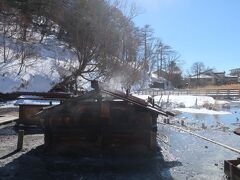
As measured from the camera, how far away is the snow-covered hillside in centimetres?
2781

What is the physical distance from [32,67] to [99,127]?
21709 millimetres

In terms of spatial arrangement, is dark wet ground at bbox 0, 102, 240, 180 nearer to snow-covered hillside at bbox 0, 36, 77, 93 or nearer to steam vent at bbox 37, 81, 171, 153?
steam vent at bbox 37, 81, 171, 153

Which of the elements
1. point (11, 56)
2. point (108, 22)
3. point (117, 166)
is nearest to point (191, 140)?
point (117, 166)

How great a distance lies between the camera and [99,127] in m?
11.2

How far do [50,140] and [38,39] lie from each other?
2620 centimetres

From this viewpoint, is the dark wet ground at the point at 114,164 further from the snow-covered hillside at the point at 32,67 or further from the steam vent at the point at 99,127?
the snow-covered hillside at the point at 32,67

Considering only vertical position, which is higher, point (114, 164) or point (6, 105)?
point (6, 105)

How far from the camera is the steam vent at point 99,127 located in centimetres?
1110

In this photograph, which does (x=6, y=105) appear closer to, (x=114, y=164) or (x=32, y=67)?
(x=32, y=67)

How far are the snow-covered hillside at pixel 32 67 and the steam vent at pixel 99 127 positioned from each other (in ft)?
53.7

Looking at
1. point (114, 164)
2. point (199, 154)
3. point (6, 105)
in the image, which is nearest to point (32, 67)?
point (6, 105)

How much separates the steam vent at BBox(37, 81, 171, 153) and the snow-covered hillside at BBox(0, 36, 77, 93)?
16.4 m

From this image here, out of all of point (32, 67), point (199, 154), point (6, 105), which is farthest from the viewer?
point (32, 67)

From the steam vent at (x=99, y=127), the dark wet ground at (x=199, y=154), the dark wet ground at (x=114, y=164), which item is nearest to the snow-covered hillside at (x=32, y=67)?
the dark wet ground at (x=199, y=154)
